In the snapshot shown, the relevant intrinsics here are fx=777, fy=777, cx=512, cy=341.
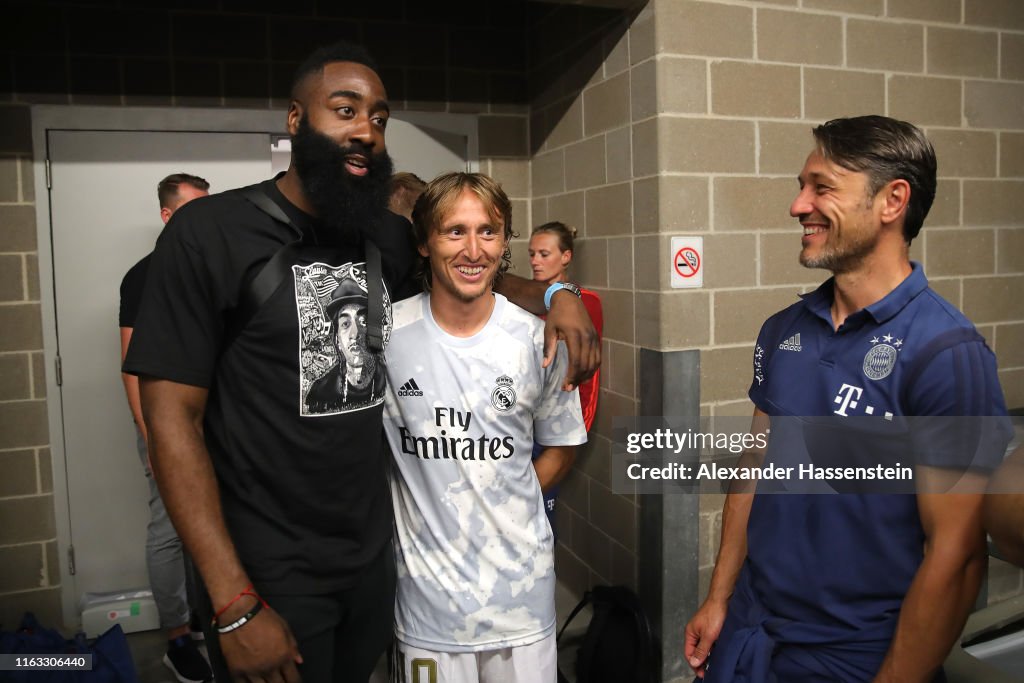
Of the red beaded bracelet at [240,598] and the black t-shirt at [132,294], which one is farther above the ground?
the black t-shirt at [132,294]

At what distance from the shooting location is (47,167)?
3326mm

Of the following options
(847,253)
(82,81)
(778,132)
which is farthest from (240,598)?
(82,81)

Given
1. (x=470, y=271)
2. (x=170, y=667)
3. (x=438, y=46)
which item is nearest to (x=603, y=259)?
(x=438, y=46)

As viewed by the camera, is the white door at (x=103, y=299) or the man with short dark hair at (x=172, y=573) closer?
the man with short dark hair at (x=172, y=573)

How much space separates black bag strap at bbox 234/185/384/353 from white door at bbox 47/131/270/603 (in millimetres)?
2260

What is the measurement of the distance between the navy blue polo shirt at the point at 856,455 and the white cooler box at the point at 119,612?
286cm

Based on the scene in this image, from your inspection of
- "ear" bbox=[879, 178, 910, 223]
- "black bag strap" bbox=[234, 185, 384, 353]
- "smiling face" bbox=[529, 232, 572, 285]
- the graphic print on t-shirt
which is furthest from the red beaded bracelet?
"smiling face" bbox=[529, 232, 572, 285]

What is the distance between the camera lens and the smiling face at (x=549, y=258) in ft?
10.6

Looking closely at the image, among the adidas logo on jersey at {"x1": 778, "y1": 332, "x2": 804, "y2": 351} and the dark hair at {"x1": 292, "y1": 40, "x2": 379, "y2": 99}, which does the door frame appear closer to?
the dark hair at {"x1": 292, "y1": 40, "x2": 379, "y2": 99}

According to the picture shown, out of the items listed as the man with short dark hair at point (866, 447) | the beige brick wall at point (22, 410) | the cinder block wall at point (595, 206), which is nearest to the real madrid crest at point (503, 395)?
the man with short dark hair at point (866, 447)

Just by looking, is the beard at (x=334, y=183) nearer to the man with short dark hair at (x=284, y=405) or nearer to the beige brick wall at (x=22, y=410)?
the man with short dark hair at (x=284, y=405)

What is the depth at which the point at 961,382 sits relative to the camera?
49.5 inches

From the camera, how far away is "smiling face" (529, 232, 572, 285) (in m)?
3.24

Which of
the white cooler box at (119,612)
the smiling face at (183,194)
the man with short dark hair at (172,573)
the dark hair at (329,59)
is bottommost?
the white cooler box at (119,612)
